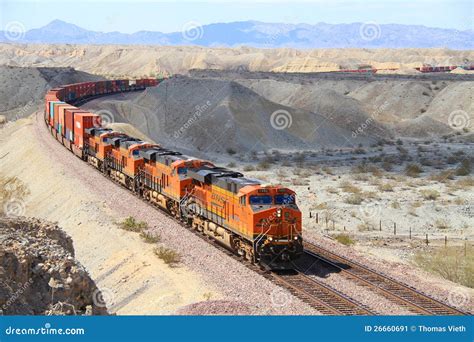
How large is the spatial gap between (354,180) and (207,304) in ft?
118

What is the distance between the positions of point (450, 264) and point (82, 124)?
3213 centimetres

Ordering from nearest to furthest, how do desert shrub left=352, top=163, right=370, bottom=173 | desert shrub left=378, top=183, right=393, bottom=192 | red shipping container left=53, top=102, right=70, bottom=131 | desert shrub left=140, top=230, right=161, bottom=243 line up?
desert shrub left=140, top=230, right=161, bottom=243 < desert shrub left=378, top=183, right=393, bottom=192 < desert shrub left=352, top=163, right=370, bottom=173 < red shipping container left=53, top=102, right=70, bottom=131

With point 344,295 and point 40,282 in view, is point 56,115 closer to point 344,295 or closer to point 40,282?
point 344,295

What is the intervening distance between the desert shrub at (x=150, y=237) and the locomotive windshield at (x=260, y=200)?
6.06m

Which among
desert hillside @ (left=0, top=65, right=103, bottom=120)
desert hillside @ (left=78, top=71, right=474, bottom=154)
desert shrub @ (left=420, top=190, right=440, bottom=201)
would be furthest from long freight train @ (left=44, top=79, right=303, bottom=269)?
desert hillside @ (left=0, top=65, right=103, bottom=120)

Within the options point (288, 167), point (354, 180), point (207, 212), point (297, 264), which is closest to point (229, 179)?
point (207, 212)

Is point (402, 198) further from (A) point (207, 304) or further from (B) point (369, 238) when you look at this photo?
(A) point (207, 304)

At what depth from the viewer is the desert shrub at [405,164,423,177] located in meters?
55.6

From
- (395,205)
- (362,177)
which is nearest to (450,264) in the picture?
(395,205)

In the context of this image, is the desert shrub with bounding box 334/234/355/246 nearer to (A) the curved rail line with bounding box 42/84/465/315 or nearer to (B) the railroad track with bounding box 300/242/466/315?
(B) the railroad track with bounding box 300/242/466/315

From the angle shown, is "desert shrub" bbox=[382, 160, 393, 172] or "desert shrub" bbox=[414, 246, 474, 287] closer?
"desert shrub" bbox=[414, 246, 474, 287]

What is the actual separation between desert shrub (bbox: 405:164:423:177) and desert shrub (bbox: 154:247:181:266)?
3383cm

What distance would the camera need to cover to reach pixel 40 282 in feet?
58.6

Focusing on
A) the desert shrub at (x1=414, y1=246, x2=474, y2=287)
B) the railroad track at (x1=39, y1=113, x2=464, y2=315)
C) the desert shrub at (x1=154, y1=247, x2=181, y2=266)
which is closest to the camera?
the railroad track at (x1=39, y1=113, x2=464, y2=315)
